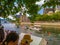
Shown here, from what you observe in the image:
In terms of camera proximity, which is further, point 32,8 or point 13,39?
point 32,8

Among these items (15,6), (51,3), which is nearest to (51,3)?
(51,3)

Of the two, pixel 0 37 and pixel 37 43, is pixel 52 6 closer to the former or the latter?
pixel 37 43

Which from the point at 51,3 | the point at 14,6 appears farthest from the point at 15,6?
the point at 51,3

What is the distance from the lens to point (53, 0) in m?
3.45

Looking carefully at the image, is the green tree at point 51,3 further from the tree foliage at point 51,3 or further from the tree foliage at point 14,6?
the tree foliage at point 14,6

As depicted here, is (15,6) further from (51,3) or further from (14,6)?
(51,3)

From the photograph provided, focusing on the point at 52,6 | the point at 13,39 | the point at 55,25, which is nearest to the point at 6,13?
the point at 52,6

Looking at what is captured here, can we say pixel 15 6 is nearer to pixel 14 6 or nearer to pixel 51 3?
pixel 14 6

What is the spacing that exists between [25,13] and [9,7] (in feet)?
1.00

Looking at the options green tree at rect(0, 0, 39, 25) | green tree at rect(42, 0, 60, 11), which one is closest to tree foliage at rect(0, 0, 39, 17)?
green tree at rect(0, 0, 39, 25)

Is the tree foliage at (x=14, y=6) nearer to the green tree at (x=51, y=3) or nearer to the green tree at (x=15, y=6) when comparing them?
the green tree at (x=15, y=6)

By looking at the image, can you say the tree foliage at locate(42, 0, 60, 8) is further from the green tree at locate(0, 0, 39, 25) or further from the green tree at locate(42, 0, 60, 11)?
the green tree at locate(0, 0, 39, 25)

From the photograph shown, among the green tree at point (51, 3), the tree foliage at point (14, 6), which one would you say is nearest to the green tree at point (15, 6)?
the tree foliage at point (14, 6)

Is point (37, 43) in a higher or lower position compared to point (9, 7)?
lower
